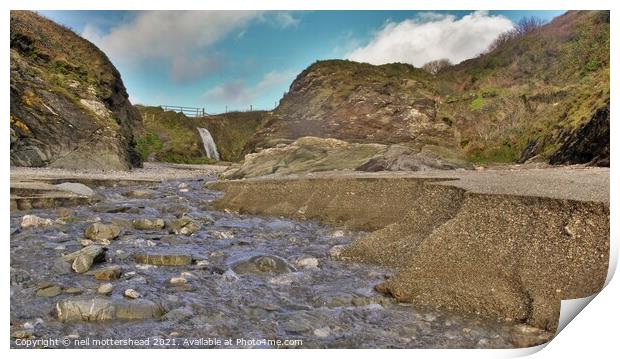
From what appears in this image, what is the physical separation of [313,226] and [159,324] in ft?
11.9

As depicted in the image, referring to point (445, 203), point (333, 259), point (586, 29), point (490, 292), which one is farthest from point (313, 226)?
point (586, 29)

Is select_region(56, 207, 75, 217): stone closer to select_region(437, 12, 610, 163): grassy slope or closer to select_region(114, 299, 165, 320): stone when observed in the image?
select_region(114, 299, 165, 320): stone

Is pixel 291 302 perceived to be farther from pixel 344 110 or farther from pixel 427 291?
pixel 344 110

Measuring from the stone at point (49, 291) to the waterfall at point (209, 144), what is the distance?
102 ft

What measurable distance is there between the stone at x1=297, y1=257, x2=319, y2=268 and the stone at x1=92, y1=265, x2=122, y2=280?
63.6 inches

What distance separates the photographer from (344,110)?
1278cm

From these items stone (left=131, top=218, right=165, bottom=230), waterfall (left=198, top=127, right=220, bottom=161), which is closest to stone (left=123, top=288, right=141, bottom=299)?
stone (left=131, top=218, right=165, bottom=230)

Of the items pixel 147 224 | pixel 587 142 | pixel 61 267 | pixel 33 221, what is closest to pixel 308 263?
pixel 61 267

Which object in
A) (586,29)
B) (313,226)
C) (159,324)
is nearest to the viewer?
(159,324)

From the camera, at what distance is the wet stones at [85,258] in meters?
3.96

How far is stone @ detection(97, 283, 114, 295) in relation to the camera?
342 cm

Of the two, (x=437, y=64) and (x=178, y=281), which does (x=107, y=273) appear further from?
(x=437, y=64)

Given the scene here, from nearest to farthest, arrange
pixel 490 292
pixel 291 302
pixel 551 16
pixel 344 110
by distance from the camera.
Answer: pixel 490 292, pixel 291 302, pixel 551 16, pixel 344 110

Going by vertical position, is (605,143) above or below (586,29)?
below
